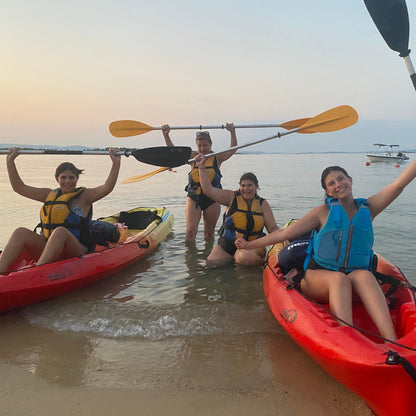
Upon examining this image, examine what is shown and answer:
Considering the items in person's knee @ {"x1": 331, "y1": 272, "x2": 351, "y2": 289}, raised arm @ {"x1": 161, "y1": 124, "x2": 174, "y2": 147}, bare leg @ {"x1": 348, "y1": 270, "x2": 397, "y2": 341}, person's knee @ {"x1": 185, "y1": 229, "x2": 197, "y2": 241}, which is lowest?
person's knee @ {"x1": 185, "y1": 229, "x2": 197, "y2": 241}

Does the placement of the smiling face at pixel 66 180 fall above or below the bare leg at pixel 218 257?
above

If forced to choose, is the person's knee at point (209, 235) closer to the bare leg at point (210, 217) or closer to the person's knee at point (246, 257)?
the bare leg at point (210, 217)

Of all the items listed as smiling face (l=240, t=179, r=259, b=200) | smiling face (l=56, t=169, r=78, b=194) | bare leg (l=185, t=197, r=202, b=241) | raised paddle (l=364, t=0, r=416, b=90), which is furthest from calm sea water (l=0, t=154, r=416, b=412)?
raised paddle (l=364, t=0, r=416, b=90)

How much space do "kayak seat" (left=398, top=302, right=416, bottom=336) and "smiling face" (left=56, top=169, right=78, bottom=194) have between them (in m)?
3.41

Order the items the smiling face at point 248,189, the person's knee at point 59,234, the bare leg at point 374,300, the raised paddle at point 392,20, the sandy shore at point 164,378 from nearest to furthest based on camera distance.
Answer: the sandy shore at point 164,378 → the bare leg at point 374,300 → the raised paddle at point 392,20 → the person's knee at point 59,234 → the smiling face at point 248,189

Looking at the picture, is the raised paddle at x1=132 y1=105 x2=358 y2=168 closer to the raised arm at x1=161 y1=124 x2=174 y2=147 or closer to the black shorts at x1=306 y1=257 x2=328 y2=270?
the raised arm at x1=161 y1=124 x2=174 y2=147

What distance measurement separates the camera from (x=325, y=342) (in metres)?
2.27

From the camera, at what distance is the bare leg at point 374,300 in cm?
236

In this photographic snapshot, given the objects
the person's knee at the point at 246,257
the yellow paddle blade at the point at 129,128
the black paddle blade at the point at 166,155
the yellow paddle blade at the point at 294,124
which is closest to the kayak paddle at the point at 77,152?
the black paddle blade at the point at 166,155

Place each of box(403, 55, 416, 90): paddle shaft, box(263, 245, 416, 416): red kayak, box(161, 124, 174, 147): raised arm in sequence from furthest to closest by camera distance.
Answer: box(161, 124, 174, 147): raised arm < box(403, 55, 416, 90): paddle shaft < box(263, 245, 416, 416): red kayak

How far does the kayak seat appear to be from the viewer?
8.01 ft

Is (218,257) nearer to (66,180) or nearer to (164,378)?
(66,180)

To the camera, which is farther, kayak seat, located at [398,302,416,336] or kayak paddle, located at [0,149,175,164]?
kayak paddle, located at [0,149,175,164]

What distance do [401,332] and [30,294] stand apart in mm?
3208
